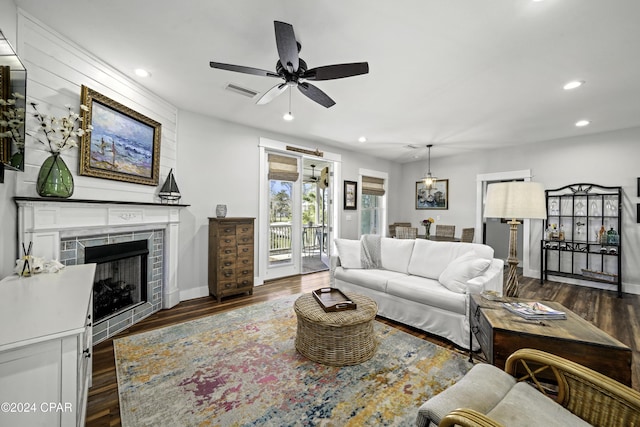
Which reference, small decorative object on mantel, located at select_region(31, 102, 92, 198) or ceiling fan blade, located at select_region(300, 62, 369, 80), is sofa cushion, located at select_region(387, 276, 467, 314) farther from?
small decorative object on mantel, located at select_region(31, 102, 92, 198)

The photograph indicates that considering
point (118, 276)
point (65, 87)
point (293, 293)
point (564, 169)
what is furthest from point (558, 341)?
point (564, 169)

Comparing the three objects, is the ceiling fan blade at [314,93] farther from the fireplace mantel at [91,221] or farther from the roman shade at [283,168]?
the roman shade at [283,168]

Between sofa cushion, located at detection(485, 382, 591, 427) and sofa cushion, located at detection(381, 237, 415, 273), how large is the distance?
2.31 m

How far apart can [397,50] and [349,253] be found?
248 centimetres

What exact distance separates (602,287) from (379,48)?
5.68 m

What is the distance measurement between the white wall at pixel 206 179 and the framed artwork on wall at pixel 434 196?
4.47m

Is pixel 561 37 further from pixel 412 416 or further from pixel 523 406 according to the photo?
pixel 412 416

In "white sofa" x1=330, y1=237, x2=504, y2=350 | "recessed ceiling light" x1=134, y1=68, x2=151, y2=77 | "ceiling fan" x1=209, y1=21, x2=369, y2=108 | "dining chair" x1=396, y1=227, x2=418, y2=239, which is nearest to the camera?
"ceiling fan" x1=209, y1=21, x2=369, y2=108

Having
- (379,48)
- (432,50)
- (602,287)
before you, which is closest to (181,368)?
(379,48)

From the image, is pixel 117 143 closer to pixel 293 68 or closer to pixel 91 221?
pixel 91 221

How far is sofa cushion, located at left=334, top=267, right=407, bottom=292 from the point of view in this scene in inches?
126

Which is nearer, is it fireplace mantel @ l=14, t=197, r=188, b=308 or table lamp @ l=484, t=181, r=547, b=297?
fireplace mantel @ l=14, t=197, r=188, b=308

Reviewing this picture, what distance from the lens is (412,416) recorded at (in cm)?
163

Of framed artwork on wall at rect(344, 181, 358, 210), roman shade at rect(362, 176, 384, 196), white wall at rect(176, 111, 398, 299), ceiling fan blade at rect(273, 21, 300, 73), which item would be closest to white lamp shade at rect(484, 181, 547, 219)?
ceiling fan blade at rect(273, 21, 300, 73)
